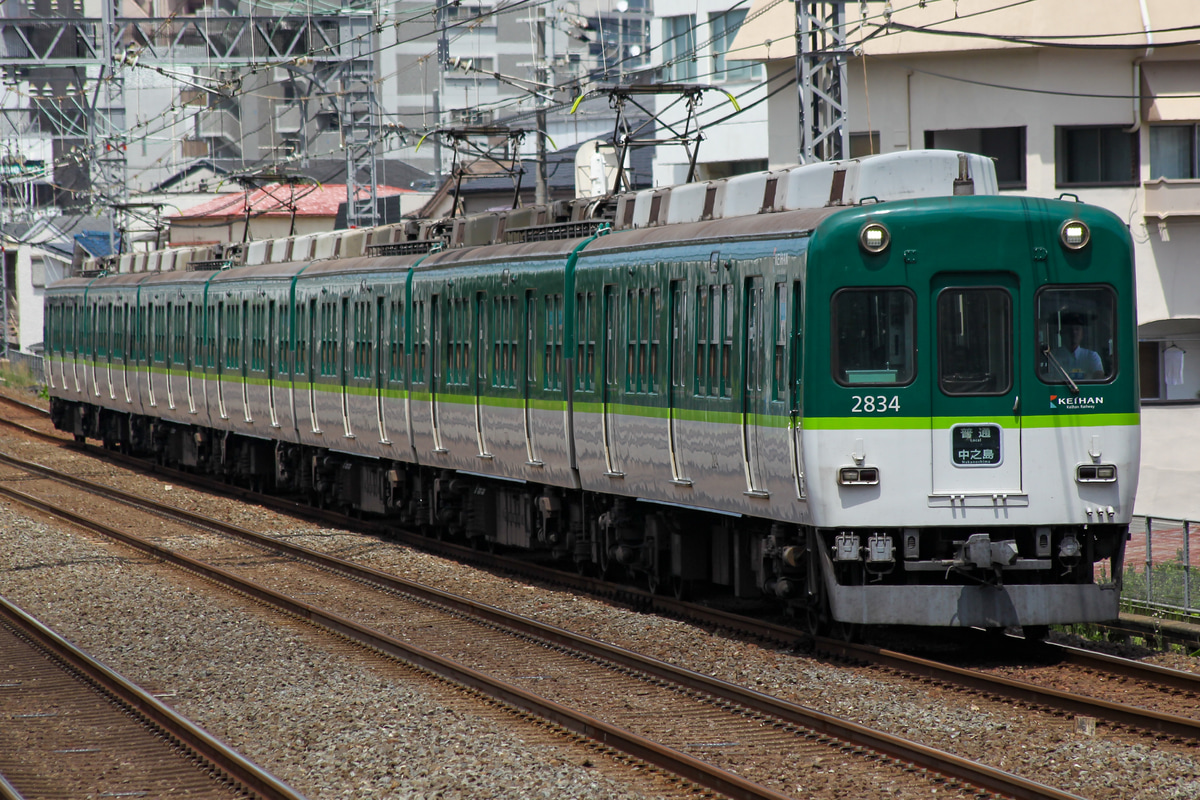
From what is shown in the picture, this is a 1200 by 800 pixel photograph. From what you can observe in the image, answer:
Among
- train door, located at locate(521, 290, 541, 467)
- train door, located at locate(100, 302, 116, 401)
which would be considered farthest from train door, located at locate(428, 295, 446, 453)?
train door, located at locate(100, 302, 116, 401)

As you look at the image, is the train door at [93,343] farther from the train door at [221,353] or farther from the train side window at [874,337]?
the train side window at [874,337]

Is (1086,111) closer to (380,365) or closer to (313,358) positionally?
(380,365)

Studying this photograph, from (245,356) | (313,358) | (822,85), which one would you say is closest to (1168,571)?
(822,85)

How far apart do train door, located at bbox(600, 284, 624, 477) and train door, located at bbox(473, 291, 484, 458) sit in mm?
2912

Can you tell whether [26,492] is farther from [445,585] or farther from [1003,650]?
[1003,650]

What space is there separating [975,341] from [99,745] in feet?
18.8

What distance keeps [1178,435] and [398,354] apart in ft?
28.9

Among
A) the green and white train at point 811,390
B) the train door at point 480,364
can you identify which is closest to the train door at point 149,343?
the green and white train at point 811,390

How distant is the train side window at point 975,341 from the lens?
36.0 feet

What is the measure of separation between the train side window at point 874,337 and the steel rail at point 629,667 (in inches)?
83.5

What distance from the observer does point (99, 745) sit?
31.8 ft

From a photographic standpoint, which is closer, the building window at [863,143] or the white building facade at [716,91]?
the building window at [863,143]

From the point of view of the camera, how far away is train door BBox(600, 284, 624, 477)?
47.2ft

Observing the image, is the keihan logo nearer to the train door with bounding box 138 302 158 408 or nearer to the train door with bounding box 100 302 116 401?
the train door with bounding box 138 302 158 408
